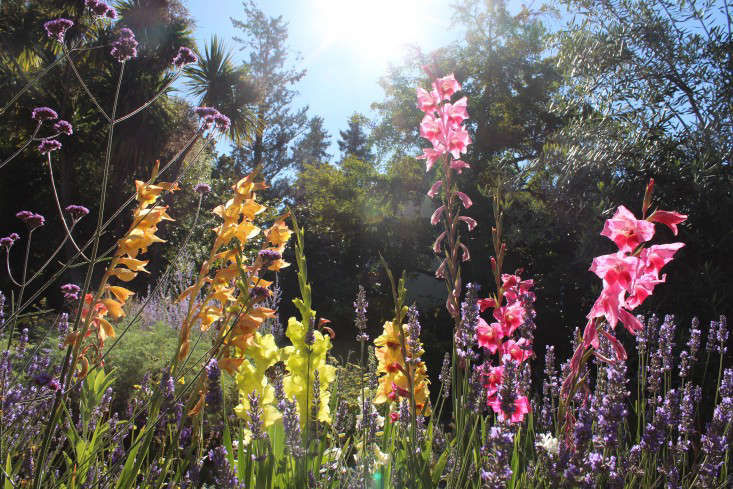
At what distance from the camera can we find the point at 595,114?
7.16m

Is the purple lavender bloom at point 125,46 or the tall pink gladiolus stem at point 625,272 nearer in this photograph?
the tall pink gladiolus stem at point 625,272

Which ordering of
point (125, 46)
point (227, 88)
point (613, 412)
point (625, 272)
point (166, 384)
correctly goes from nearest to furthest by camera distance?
point (625, 272) → point (166, 384) → point (613, 412) → point (125, 46) → point (227, 88)

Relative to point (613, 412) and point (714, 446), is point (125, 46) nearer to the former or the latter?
point (613, 412)

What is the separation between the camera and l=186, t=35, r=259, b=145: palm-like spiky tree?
13.4 meters

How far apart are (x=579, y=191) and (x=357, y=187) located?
5797 mm

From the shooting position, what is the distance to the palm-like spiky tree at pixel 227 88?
1336 cm

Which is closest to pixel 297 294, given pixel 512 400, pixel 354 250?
pixel 354 250

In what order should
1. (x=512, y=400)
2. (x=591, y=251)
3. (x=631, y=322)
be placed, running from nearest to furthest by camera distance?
(x=631, y=322) → (x=512, y=400) → (x=591, y=251)

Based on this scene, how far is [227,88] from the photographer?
1366cm

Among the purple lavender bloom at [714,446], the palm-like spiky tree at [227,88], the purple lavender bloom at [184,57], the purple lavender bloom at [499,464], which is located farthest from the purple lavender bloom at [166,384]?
the palm-like spiky tree at [227,88]

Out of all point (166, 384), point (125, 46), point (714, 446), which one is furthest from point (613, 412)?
point (125, 46)

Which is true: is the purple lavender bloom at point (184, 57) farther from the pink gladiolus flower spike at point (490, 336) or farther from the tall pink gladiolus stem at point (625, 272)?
the tall pink gladiolus stem at point (625, 272)

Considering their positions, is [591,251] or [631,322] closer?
[631,322]

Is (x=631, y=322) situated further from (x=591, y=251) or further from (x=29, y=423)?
(x=591, y=251)
